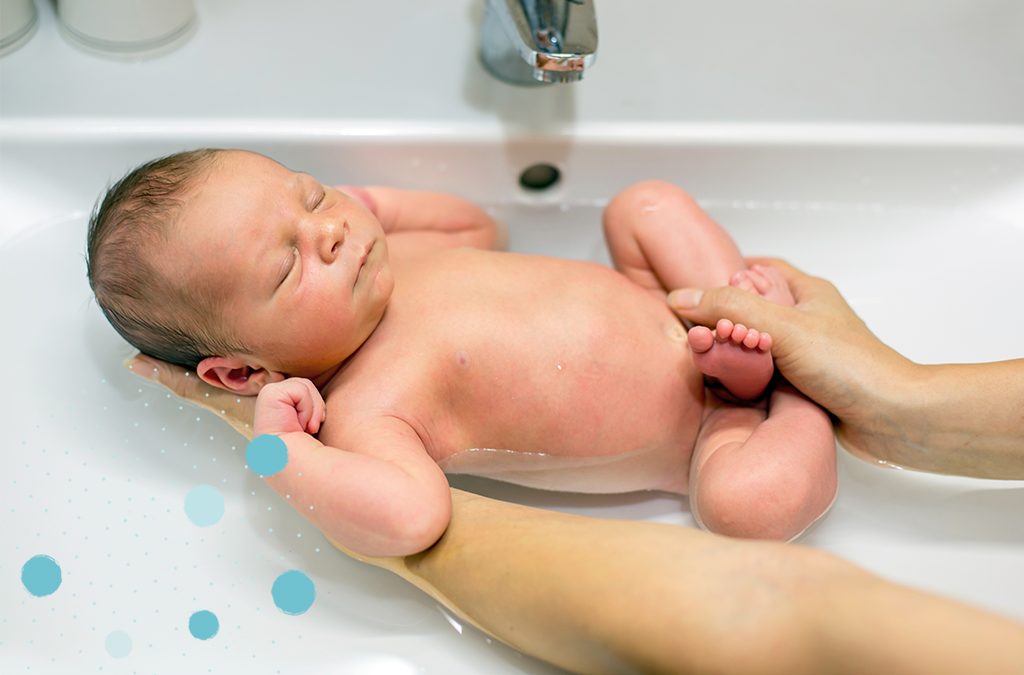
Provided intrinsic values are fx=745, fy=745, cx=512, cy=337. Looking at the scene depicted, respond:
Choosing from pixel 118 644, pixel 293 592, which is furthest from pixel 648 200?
pixel 118 644

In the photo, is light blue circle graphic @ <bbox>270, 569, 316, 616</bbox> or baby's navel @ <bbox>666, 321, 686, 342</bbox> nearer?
light blue circle graphic @ <bbox>270, 569, 316, 616</bbox>

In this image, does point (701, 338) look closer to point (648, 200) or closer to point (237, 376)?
point (648, 200)

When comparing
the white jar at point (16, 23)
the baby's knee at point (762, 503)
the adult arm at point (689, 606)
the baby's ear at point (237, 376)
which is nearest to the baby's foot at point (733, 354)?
the baby's knee at point (762, 503)

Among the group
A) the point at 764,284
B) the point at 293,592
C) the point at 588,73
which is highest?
the point at 588,73

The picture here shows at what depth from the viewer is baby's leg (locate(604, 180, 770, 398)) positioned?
2.93 feet

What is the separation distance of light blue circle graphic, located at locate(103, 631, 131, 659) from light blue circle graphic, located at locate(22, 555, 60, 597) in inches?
3.1

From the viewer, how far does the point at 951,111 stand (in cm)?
98

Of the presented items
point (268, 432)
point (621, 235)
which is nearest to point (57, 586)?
point (268, 432)

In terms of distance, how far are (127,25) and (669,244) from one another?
2.42ft

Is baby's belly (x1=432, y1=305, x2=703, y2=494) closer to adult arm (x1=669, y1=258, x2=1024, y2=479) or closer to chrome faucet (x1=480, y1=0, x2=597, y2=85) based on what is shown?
adult arm (x1=669, y1=258, x2=1024, y2=479)

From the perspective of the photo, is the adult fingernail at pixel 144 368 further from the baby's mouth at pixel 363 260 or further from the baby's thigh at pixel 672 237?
the baby's thigh at pixel 672 237

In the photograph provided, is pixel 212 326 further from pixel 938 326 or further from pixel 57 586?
pixel 938 326

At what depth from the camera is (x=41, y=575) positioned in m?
0.75

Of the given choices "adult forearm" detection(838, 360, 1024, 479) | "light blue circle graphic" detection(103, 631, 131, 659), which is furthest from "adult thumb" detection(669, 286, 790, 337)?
"light blue circle graphic" detection(103, 631, 131, 659)
